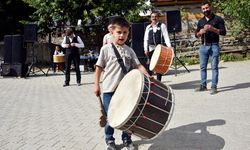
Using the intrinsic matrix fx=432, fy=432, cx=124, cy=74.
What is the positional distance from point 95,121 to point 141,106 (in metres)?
2.92

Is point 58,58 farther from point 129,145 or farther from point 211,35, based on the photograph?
point 129,145

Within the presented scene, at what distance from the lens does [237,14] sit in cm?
2094

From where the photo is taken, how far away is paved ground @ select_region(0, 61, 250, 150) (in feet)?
18.4

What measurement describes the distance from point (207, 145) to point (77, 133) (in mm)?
2000

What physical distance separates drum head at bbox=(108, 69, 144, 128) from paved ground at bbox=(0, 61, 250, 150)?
0.99 metres

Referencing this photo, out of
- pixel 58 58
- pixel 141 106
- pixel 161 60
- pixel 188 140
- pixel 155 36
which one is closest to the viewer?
pixel 141 106

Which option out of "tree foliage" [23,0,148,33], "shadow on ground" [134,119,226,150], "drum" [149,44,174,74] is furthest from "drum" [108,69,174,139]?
"tree foliage" [23,0,148,33]

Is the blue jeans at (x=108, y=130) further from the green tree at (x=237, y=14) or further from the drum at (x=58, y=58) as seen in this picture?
the green tree at (x=237, y=14)

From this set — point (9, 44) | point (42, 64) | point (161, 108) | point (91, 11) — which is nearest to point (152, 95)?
point (161, 108)

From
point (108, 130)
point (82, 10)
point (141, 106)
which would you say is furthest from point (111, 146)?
point (82, 10)

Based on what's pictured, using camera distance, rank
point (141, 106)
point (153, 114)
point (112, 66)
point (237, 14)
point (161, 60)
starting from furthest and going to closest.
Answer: point (237, 14), point (161, 60), point (112, 66), point (153, 114), point (141, 106)

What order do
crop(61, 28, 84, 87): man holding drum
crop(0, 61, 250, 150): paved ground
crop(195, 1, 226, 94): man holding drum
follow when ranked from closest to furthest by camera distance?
crop(0, 61, 250, 150): paved ground < crop(195, 1, 226, 94): man holding drum < crop(61, 28, 84, 87): man holding drum

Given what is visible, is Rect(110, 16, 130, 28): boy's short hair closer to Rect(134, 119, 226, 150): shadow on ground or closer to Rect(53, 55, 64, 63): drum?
Rect(134, 119, 226, 150): shadow on ground

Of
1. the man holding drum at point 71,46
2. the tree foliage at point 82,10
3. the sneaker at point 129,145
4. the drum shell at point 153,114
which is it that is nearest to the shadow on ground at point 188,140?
the sneaker at point 129,145
